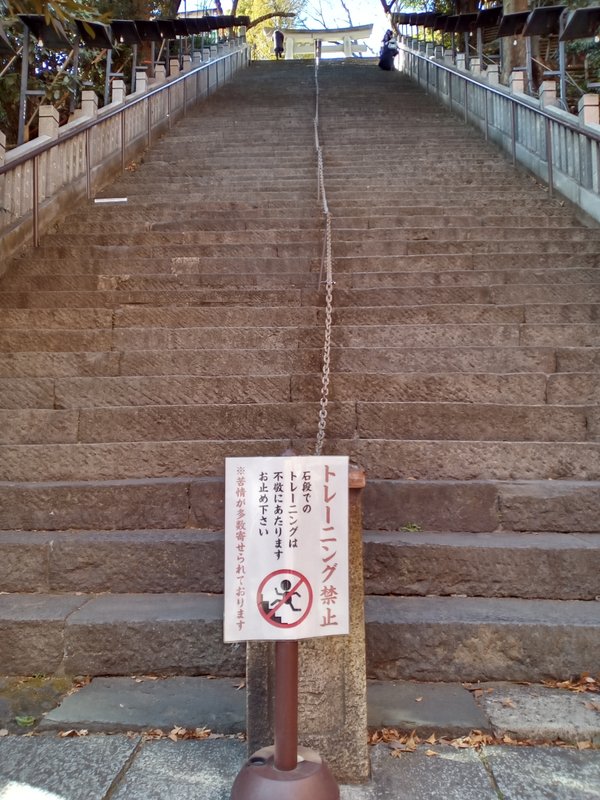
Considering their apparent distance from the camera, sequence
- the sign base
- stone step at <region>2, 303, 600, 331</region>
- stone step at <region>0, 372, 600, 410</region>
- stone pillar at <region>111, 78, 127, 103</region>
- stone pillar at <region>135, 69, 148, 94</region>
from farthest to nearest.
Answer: stone pillar at <region>135, 69, 148, 94</region>
stone pillar at <region>111, 78, 127, 103</region>
stone step at <region>2, 303, 600, 331</region>
stone step at <region>0, 372, 600, 410</region>
the sign base

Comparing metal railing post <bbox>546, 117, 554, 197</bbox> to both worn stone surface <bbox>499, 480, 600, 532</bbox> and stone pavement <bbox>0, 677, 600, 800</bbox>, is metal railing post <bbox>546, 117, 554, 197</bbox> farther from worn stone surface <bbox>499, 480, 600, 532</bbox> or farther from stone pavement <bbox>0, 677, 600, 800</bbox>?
stone pavement <bbox>0, 677, 600, 800</bbox>

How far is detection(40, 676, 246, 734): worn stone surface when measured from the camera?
2111mm

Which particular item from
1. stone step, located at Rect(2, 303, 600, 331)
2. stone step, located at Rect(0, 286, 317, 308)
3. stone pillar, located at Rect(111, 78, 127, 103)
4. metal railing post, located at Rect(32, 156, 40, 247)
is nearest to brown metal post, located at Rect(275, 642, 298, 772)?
stone step, located at Rect(2, 303, 600, 331)

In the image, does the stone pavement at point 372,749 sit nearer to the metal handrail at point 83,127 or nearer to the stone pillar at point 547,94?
the metal handrail at point 83,127

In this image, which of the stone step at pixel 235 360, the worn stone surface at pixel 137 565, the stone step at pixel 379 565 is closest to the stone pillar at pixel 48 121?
the stone step at pixel 235 360

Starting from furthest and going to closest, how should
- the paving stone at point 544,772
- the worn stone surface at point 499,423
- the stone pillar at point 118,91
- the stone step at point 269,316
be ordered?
the stone pillar at point 118,91
the stone step at point 269,316
the worn stone surface at point 499,423
the paving stone at point 544,772

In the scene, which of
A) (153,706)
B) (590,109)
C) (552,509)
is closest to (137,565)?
(153,706)

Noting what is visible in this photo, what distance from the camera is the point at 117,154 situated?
8.73 m

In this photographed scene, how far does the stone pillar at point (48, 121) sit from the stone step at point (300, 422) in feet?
15.4

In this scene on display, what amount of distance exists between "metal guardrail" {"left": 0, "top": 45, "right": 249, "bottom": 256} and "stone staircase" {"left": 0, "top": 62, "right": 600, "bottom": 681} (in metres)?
0.44

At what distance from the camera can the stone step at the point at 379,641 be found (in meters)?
2.33

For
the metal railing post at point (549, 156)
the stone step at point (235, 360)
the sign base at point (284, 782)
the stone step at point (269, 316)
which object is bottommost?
the sign base at point (284, 782)

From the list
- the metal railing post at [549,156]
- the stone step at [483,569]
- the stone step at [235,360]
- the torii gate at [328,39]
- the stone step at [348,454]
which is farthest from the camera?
the torii gate at [328,39]

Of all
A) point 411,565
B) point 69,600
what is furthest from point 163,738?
point 411,565
